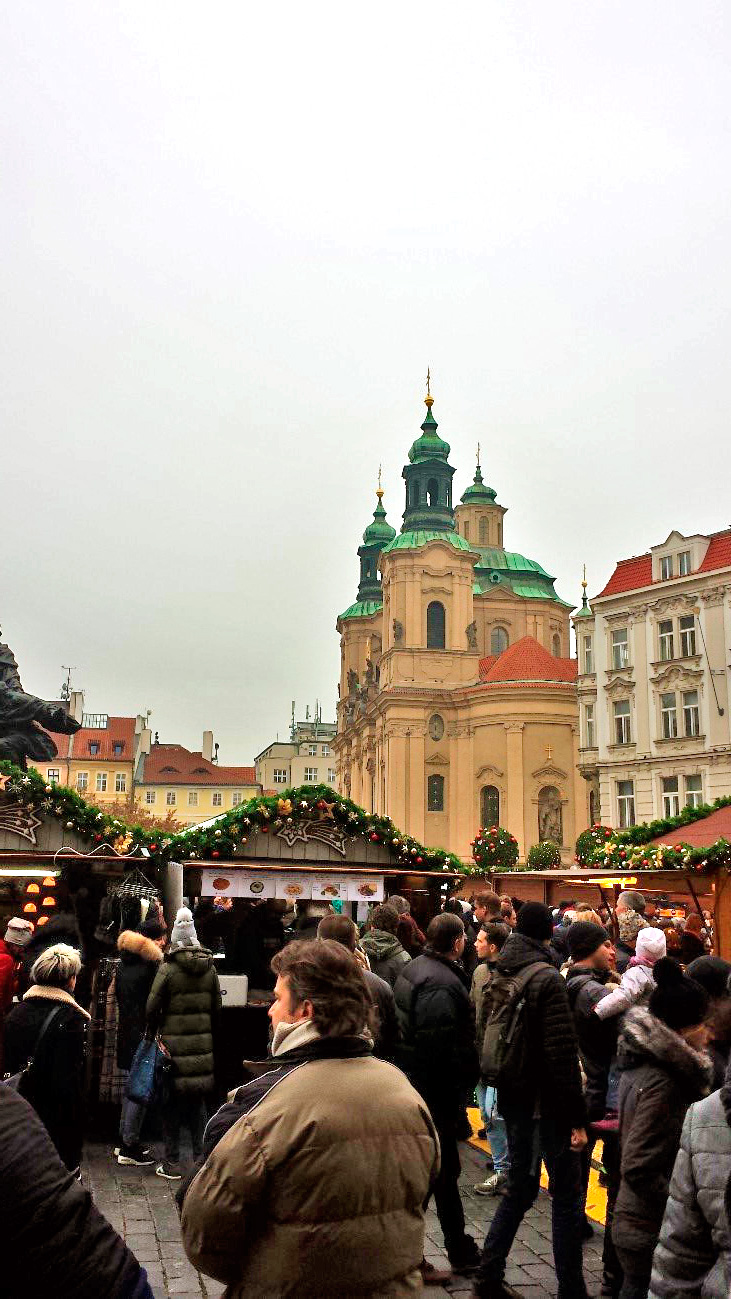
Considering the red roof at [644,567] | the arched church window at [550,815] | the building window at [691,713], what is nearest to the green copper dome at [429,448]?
the arched church window at [550,815]

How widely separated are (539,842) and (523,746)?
5.30m

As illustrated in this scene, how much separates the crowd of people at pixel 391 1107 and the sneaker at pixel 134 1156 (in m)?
0.02

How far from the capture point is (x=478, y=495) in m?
85.7

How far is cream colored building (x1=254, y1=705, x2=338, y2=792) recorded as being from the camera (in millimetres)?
118000

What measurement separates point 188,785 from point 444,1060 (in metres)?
90.4

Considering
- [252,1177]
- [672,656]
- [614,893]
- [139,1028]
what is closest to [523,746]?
[672,656]

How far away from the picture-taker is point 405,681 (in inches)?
2581

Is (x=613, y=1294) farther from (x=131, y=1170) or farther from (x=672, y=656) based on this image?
(x=672, y=656)

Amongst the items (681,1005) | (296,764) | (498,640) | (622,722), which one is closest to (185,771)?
(296,764)

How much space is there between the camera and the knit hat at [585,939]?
22.4ft

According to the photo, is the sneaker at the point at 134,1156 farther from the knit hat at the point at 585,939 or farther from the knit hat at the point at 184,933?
the knit hat at the point at 585,939

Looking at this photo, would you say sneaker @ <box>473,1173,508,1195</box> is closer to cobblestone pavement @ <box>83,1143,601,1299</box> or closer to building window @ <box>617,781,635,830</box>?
cobblestone pavement @ <box>83,1143,601,1299</box>

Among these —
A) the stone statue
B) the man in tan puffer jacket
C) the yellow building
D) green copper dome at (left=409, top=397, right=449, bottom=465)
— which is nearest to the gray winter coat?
the man in tan puffer jacket

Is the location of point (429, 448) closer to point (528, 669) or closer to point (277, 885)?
point (528, 669)
